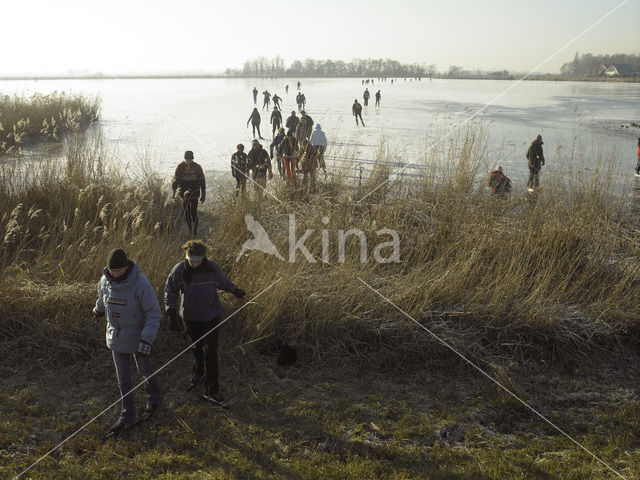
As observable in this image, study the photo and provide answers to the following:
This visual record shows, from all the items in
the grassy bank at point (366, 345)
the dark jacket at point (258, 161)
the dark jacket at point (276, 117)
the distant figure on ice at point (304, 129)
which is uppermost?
the dark jacket at point (276, 117)

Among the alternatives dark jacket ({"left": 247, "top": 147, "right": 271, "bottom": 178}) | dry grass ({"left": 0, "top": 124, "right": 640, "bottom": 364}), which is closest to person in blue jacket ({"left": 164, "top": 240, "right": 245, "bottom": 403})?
dry grass ({"left": 0, "top": 124, "right": 640, "bottom": 364})

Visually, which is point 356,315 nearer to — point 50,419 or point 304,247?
point 304,247

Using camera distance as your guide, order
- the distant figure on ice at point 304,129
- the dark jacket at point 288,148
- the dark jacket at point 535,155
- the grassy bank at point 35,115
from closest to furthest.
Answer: the dark jacket at point 288,148 < the dark jacket at point 535,155 < the distant figure on ice at point 304,129 < the grassy bank at point 35,115

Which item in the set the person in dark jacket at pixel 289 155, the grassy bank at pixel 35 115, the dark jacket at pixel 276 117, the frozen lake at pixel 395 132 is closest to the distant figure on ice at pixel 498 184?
the frozen lake at pixel 395 132

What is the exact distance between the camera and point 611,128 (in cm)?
1908

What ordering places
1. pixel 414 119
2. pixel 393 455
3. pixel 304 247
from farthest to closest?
pixel 414 119 < pixel 304 247 < pixel 393 455

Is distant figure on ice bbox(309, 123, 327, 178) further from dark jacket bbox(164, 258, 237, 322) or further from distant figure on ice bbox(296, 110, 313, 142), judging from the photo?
dark jacket bbox(164, 258, 237, 322)

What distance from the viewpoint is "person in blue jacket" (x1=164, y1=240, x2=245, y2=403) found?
3.91 metres

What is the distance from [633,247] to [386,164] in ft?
13.5

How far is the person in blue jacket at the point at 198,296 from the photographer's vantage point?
3.91 m

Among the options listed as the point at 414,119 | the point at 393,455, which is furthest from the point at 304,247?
the point at 414,119

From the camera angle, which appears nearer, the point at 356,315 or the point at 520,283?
the point at 356,315

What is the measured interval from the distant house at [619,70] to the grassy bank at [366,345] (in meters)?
87.5

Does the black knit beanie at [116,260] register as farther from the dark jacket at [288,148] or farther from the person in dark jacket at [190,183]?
the dark jacket at [288,148]
